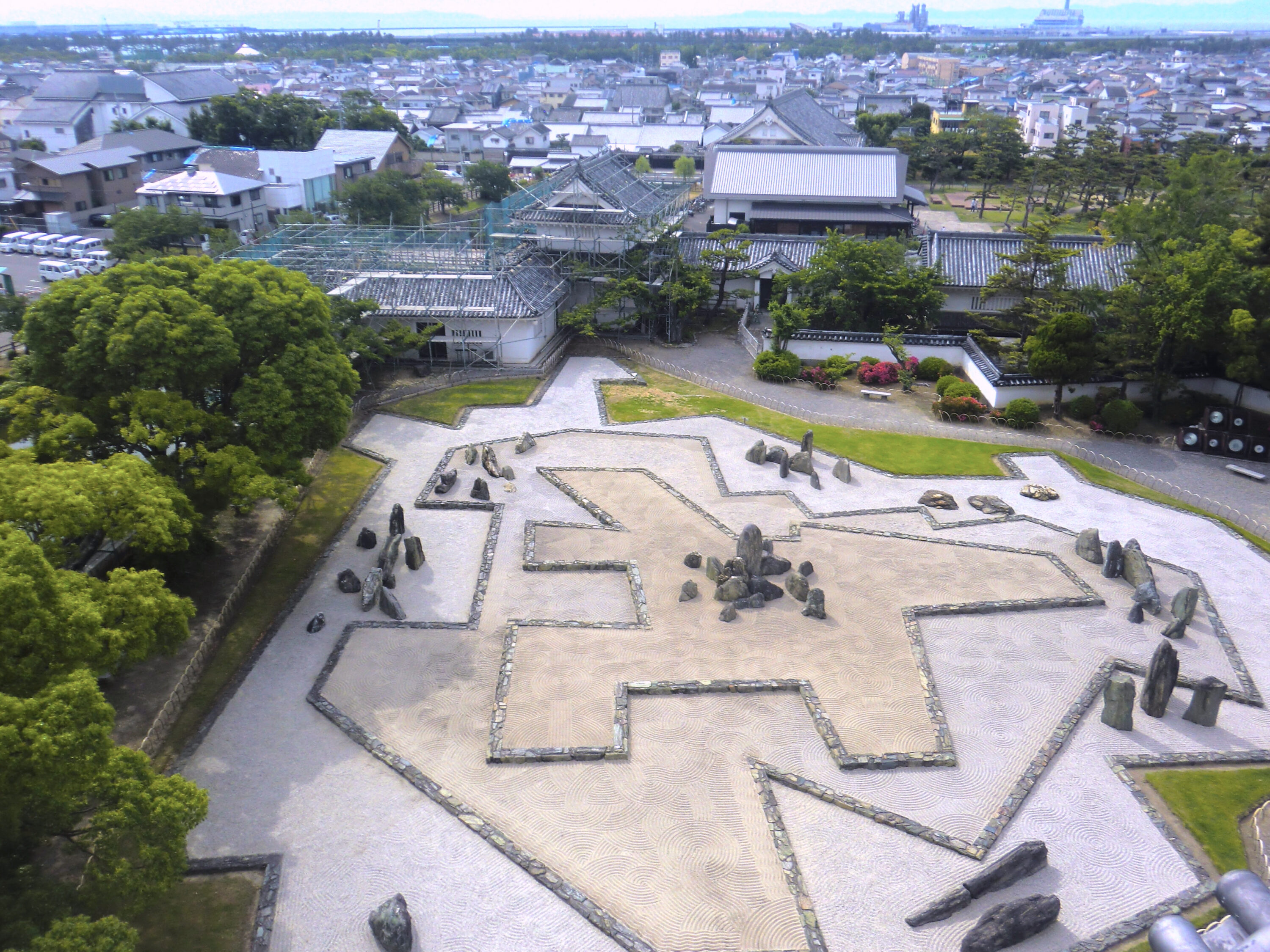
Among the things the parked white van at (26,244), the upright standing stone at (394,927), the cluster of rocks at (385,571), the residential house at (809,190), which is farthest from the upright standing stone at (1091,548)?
the parked white van at (26,244)

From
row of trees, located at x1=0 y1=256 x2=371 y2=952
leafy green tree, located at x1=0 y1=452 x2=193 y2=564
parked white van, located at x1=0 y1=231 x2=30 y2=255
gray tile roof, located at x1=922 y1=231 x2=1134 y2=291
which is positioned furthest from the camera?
parked white van, located at x1=0 y1=231 x2=30 y2=255

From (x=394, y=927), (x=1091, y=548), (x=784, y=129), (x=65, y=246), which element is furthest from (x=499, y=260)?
(x=784, y=129)

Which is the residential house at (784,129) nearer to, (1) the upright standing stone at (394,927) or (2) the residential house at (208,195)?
(2) the residential house at (208,195)

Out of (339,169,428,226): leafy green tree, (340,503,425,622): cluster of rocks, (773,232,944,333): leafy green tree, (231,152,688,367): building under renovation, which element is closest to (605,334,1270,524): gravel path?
(773,232,944,333): leafy green tree

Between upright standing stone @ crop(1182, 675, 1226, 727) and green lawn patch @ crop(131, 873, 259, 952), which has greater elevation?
upright standing stone @ crop(1182, 675, 1226, 727)

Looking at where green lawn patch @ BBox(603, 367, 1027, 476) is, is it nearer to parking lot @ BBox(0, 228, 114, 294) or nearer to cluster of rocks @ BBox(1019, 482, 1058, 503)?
cluster of rocks @ BBox(1019, 482, 1058, 503)

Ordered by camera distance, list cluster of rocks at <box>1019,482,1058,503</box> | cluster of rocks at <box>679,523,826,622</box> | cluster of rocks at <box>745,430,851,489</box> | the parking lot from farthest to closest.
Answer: the parking lot
cluster of rocks at <box>745,430,851,489</box>
cluster of rocks at <box>1019,482,1058,503</box>
cluster of rocks at <box>679,523,826,622</box>

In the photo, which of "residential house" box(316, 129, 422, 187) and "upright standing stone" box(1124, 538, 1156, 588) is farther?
"residential house" box(316, 129, 422, 187)

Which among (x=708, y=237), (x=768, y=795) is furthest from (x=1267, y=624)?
(x=708, y=237)
